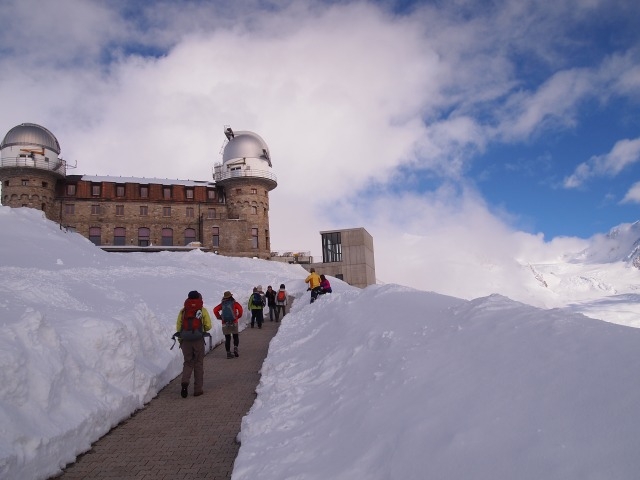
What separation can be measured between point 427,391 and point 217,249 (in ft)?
156

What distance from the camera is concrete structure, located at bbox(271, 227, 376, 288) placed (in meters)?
53.6

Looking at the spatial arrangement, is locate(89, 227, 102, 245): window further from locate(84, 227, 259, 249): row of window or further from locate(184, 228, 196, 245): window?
locate(184, 228, 196, 245): window

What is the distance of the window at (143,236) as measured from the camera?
51.5 metres

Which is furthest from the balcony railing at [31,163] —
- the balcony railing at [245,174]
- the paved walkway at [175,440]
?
the paved walkway at [175,440]

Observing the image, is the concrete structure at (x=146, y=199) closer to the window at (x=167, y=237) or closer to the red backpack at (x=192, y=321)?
the window at (x=167, y=237)

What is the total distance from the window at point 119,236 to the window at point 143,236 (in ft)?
5.04

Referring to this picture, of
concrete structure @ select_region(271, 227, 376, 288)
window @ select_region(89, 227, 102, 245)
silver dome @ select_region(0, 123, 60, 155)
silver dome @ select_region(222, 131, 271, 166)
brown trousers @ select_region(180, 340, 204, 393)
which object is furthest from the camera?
silver dome @ select_region(222, 131, 271, 166)

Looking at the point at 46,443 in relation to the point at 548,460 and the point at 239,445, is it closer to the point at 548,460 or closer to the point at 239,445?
Answer: the point at 239,445

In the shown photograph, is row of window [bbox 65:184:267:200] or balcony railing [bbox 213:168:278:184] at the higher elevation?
balcony railing [bbox 213:168:278:184]

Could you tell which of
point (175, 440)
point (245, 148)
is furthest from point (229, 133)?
point (175, 440)

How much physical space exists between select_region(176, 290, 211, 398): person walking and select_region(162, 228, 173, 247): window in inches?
1816

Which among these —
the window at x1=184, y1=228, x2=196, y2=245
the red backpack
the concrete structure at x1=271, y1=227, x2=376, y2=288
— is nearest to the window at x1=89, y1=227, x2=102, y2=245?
the window at x1=184, y1=228, x2=196, y2=245

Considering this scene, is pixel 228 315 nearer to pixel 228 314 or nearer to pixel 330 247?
pixel 228 314

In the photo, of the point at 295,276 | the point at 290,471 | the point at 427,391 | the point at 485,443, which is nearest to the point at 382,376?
the point at 427,391
